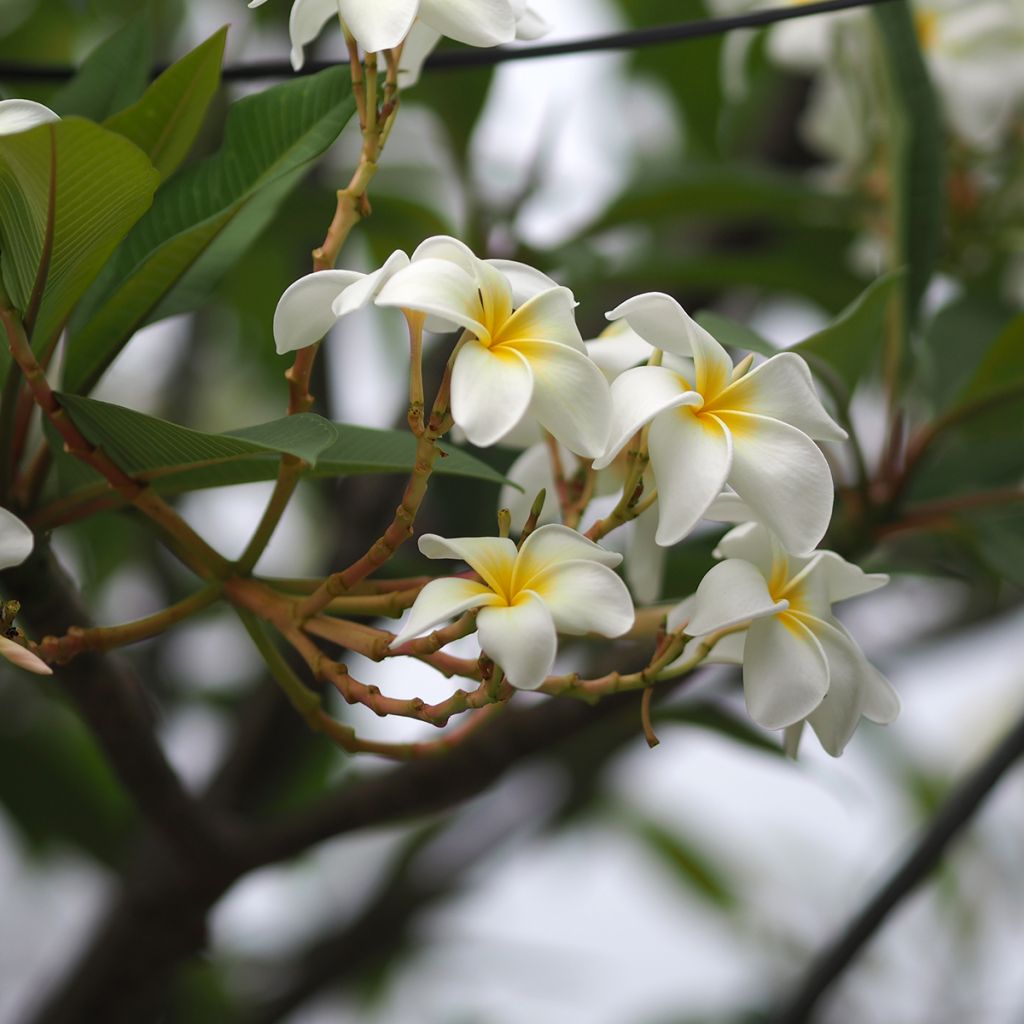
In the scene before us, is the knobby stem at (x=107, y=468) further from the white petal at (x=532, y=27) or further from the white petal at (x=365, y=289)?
the white petal at (x=532, y=27)

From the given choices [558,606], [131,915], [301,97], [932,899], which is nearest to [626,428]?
[558,606]

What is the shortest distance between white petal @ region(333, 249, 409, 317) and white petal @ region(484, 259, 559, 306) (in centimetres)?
3

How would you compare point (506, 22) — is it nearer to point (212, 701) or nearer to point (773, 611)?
point (773, 611)

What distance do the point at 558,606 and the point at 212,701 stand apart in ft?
3.14

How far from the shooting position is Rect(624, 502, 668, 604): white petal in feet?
1.45

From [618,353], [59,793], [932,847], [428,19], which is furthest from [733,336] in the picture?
[59,793]

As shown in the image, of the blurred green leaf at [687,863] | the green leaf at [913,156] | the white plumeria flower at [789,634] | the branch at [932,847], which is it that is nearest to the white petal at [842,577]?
the white plumeria flower at [789,634]

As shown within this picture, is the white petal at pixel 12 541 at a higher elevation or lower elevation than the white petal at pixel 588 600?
higher

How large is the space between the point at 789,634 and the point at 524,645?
9cm

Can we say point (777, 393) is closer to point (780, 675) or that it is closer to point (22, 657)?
point (780, 675)

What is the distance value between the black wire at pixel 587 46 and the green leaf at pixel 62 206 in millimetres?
140

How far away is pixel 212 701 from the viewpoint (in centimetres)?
121

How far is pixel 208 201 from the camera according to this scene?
458 mm

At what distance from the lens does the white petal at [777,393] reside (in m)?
0.34
